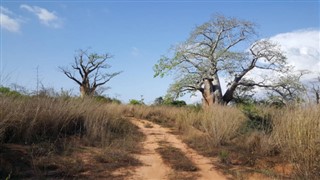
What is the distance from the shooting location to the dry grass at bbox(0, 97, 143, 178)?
277 inches

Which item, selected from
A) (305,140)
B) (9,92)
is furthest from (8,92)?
(305,140)

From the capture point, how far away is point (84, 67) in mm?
40969

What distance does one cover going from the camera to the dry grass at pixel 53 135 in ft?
23.1

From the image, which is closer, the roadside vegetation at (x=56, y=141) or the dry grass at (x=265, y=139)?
the dry grass at (x=265, y=139)

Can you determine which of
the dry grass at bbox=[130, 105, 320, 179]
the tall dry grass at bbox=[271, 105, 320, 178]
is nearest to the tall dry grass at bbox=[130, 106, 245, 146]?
the dry grass at bbox=[130, 105, 320, 179]

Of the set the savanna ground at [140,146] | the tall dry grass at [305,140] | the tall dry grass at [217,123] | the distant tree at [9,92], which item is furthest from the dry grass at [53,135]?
the tall dry grass at [305,140]

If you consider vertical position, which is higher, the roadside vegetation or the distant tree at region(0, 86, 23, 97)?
the distant tree at region(0, 86, 23, 97)

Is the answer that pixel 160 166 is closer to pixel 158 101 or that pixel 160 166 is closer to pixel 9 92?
pixel 9 92

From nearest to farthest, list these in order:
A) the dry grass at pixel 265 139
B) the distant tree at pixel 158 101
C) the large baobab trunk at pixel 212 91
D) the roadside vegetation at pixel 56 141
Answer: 1. the dry grass at pixel 265 139
2. the roadside vegetation at pixel 56 141
3. the large baobab trunk at pixel 212 91
4. the distant tree at pixel 158 101

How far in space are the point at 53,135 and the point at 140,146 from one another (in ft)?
8.27

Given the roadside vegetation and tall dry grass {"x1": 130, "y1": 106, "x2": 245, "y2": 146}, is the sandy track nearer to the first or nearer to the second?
the roadside vegetation

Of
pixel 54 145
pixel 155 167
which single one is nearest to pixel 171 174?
pixel 155 167

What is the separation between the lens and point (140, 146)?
35.5 ft

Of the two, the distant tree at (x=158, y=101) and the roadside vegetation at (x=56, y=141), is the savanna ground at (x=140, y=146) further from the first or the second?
the distant tree at (x=158, y=101)
